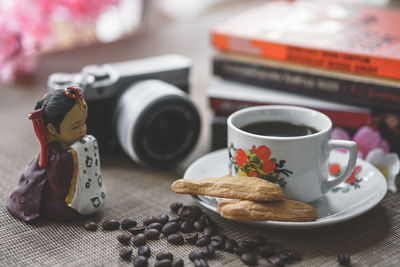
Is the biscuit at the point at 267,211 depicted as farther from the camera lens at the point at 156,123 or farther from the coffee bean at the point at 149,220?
the camera lens at the point at 156,123

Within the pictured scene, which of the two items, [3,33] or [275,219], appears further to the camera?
[3,33]

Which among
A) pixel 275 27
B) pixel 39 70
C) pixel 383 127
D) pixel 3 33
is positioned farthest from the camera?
pixel 39 70

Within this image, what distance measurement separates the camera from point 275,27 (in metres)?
0.86

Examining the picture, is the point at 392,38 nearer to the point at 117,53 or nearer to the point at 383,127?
the point at 383,127

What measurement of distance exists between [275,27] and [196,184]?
1.31 ft

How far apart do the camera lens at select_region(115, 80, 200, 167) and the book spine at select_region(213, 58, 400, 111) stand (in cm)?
14

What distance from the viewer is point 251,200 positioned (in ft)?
1.78

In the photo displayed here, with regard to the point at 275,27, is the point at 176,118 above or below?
below

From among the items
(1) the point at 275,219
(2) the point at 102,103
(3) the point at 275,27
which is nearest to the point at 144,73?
(2) the point at 102,103

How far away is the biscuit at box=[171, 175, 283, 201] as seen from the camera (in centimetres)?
54

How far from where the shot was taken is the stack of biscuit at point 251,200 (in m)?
0.53

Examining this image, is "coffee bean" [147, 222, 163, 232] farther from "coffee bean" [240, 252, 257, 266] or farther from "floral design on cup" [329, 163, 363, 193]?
"floral design on cup" [329, 163, 363, 193]

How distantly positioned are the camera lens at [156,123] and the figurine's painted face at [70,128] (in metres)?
0.15

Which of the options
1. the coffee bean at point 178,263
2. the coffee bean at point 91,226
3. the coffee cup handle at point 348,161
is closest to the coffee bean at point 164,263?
the coffee bean at point 178,263
